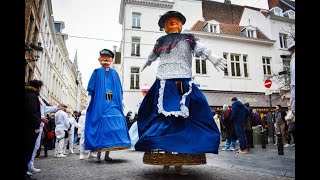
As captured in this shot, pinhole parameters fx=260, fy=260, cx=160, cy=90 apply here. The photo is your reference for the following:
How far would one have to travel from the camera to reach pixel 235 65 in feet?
81.1

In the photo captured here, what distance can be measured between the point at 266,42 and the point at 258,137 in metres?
15.5

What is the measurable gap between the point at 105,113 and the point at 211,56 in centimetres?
274

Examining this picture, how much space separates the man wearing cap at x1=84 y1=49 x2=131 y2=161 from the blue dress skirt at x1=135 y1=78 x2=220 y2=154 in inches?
63.0

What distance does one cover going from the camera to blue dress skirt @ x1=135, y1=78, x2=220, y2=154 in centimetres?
354

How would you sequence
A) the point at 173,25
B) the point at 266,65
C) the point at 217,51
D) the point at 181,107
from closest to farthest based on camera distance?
1. the point at 181,107
2. the point at 173,25
3. the point at 217,51
4. the point at 266,65

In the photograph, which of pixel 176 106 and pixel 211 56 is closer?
pixel 176 106

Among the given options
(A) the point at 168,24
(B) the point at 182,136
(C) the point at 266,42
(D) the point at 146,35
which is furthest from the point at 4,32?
(C) the point at 266,42

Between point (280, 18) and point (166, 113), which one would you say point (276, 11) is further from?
point (166, 113)

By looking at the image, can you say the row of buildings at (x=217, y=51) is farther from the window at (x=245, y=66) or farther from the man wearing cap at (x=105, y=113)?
the man wearing cap at (x=105, y=113)

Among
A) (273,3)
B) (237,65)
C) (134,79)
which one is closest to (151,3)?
(134,79)

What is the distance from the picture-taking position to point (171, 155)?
362 centimetres

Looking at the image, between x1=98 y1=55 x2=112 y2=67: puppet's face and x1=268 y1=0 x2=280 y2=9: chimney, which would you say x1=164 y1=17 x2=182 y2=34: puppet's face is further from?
x1=268 y1=0 x2=280 y2=9: chimney

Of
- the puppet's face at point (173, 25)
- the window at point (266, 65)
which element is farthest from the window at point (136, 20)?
the puppet's face at point (173, 25)
